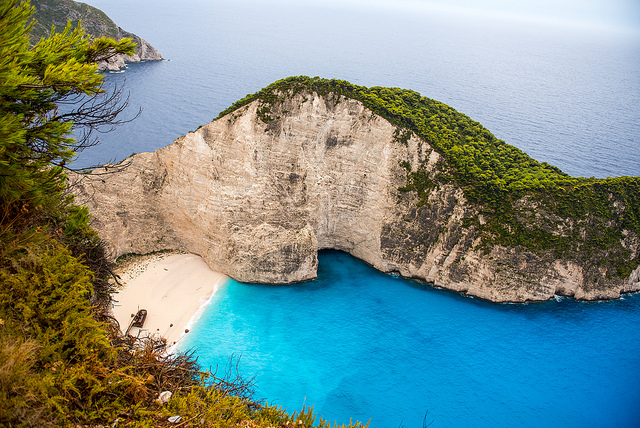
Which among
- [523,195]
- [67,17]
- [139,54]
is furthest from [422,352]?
[67,17]

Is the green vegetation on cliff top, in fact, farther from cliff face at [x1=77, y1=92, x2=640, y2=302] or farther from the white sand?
cliff face at [x1=77, y1=92, x2=640, y2=302]

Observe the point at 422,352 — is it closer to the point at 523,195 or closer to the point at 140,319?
the point at 523,195

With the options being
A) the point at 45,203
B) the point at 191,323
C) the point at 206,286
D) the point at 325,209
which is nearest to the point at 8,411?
the point at 45,203

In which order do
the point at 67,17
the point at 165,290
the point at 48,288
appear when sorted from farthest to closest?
the point at 67,17, the point at 165,290, the point at 48,288

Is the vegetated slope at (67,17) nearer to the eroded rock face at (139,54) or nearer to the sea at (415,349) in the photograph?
the eroded rock face at (139,54)

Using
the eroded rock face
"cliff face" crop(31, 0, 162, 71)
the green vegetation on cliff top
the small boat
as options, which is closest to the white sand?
the small boat

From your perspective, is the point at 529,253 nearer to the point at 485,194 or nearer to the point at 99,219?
the point at 485,194

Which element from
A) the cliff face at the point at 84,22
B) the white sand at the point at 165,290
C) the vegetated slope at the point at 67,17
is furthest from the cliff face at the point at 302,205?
the vegetated slope at the point at 67,17
